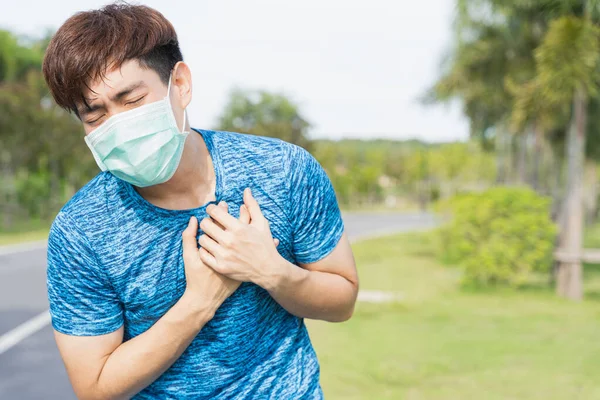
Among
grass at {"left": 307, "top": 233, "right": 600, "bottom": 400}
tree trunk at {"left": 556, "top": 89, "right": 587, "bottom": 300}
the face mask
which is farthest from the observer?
tree trunk at {"left": 556, "top": 89, "right": 587, "bottom": 300}

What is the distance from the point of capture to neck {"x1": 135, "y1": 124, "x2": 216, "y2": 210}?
5.15 ft

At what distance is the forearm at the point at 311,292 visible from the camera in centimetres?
150

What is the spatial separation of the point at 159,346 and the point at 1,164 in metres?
29.7

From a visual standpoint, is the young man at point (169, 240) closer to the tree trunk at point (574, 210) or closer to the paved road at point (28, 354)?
the paved road at point (28, 354)

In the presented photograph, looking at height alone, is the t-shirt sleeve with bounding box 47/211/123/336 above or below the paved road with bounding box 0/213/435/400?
above

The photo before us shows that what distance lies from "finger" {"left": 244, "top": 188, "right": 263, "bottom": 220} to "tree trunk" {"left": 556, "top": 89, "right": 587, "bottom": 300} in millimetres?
9506

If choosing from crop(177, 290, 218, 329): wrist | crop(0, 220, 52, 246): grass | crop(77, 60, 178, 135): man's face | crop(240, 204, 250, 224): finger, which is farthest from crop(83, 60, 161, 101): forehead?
crop(0, 220, 52, 246): grass

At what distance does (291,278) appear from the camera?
1.51m

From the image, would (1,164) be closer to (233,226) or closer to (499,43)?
(499,43)

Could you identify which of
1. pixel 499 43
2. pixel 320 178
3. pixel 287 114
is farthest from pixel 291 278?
pixel 287 114

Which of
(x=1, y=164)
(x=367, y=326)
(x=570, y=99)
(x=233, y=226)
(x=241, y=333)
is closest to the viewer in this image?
(x=233, y=226)

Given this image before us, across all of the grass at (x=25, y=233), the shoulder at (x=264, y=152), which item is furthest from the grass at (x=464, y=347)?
the grass at (x=25, y=233)

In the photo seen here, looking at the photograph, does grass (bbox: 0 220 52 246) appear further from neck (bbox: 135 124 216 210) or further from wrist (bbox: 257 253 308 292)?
wrist (bbox: 257 253 308 292)

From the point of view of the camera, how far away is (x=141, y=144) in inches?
62.6
